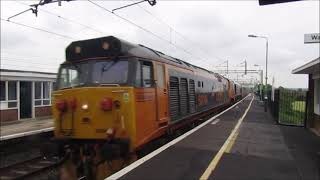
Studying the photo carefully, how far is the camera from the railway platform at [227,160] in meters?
8.66

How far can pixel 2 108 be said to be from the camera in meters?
28.5

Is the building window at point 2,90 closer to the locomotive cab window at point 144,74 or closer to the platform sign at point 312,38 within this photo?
the locomotive cab window at point 144,74

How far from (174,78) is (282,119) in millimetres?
13898

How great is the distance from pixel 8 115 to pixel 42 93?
4.74 meters

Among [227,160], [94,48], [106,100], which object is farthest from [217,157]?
[94,48]

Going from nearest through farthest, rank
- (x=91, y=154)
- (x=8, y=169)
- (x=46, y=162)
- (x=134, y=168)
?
1. (x=134, y=168)
2. (x=91, y=154)
3. (x=8, y=169)
4. (x=46, y=162)

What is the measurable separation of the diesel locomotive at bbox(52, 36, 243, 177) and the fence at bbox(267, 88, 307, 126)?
15.5 metres

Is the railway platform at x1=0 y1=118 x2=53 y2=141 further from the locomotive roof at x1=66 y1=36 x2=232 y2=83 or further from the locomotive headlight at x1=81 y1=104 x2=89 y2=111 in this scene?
the locomotive headlight at x1=81 y1=104 x2=89 y2=111

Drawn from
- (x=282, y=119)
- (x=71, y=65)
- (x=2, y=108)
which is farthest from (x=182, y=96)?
(x=2, y=108)

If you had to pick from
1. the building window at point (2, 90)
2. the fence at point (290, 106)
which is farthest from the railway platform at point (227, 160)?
the building window at point (2, 90)

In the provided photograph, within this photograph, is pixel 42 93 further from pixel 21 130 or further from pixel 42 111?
pixel 21 130

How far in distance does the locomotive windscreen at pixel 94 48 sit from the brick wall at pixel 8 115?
63.0 feet

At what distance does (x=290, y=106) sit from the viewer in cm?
2777

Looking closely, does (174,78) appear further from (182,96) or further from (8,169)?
(8,169)
